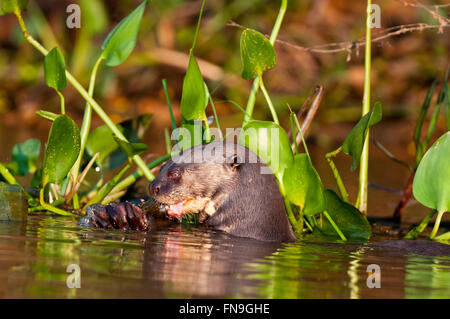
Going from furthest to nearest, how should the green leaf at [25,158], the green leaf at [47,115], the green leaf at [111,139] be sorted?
1. the green leaf at [25,158]
2. the green leaf at [111,139]
3. the green leaf at [47,115]

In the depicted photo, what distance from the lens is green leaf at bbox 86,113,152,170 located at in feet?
13.7

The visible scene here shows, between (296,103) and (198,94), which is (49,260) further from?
(296,103)

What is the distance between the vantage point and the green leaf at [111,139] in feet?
13.7

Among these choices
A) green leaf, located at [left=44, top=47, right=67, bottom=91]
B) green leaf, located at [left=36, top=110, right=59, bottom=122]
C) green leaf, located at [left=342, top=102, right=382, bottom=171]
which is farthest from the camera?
green leaf, located at [left=36, top=110, right=59, bottom=122]

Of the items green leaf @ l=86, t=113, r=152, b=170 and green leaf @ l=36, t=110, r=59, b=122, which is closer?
Answer: green leaf @ l=36, t=110, r=59, b=122

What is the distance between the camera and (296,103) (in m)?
8.28

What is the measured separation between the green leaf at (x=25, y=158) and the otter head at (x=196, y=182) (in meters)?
1.10

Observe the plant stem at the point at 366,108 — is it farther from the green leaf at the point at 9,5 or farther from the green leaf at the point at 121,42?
the green leaf at the point at 9,5

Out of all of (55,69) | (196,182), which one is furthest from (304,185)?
(55,69)

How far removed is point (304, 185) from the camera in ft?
11.3

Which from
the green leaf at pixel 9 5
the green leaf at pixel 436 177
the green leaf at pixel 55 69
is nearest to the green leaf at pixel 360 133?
the green leaf at pixel 436 177

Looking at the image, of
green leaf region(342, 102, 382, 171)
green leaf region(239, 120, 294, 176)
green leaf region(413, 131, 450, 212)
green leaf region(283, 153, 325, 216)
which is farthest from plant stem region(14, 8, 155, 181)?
green leaf region(413, 131, 450, 212)

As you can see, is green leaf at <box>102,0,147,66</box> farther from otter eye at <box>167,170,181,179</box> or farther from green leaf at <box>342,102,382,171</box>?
green leaf at <box>342,102,382,171</box>

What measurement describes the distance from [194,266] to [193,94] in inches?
47.7
